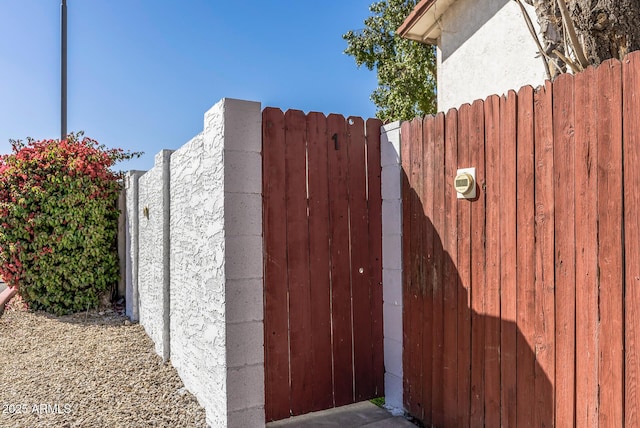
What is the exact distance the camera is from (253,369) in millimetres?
3262

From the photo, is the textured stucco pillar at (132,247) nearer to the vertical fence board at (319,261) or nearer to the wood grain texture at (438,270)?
the vertical fence board at (319,261)

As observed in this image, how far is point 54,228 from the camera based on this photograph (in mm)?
8086

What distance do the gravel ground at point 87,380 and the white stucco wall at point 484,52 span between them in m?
5.93

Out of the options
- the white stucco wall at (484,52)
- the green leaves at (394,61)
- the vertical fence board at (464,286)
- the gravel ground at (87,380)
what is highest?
the green leaves at (394,61)

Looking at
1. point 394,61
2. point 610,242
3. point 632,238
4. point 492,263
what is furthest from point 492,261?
point 394,61

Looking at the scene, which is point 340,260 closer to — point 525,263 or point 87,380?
point 525,263

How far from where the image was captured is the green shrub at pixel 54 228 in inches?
314

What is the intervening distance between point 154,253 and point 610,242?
5.54 m

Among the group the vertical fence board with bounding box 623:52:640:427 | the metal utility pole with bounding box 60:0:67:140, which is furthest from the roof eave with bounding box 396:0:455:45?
the metal utility pole with bounding box 60:0:67:140

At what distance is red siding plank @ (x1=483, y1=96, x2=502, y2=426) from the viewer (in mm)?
2873

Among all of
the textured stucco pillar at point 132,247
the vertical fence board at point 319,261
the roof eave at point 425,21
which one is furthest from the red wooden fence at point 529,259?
the textured stucco pillar at point 132,247

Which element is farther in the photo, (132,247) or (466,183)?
(132,247)

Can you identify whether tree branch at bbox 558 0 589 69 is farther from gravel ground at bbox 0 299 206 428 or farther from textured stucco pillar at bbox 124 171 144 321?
textured stucco pillar at bbox 124 171 144 321

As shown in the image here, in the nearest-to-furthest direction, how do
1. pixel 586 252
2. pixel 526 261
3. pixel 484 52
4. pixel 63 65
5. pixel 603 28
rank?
pixel 586 252 < pixel 526 261 < pixel 603 28 < pixel 484 52 < pixel 63 65
